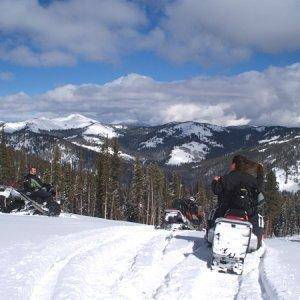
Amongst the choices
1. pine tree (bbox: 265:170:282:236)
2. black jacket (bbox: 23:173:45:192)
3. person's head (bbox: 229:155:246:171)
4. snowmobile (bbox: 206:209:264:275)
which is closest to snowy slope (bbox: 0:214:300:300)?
snowmobile (bbox: 206:209:264:275)

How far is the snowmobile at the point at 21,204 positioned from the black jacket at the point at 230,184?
1089 centimetres

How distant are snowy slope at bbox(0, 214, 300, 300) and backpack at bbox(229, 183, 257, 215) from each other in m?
0.91

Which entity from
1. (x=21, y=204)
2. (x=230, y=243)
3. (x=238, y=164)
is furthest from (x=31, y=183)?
(x=230, y=243)

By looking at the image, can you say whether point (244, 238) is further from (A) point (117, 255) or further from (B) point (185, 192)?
(B) point (185, 192)

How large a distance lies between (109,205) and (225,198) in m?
54.9

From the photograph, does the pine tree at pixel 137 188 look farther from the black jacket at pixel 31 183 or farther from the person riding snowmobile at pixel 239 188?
the person riding snowmobile at pixel 239 188

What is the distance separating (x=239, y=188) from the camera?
8812mm

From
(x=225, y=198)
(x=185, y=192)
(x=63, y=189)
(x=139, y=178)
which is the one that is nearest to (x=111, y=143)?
(x=139, y=178)

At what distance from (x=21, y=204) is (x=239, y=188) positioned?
12057 millimetres

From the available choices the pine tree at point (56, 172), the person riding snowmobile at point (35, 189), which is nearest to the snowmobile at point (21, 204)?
the person riding snowmobile at point (35, 189)

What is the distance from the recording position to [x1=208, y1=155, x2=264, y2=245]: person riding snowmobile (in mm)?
8844

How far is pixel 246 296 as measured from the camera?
6168 millimetres

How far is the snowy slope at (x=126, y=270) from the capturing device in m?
6.20

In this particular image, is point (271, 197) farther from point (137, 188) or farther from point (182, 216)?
point (182, 216)
